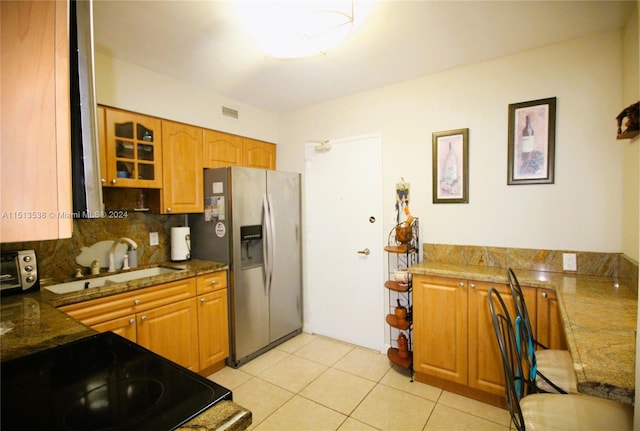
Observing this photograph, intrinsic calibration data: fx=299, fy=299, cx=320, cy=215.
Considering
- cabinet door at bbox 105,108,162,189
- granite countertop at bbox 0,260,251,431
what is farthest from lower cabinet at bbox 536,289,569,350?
cabinet door at bbox 105,108,162,189

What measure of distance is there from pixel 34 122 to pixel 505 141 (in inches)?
107

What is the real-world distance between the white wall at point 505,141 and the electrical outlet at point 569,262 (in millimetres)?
70

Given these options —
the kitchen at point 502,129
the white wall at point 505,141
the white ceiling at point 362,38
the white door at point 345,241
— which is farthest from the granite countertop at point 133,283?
the white wall at point 505,141

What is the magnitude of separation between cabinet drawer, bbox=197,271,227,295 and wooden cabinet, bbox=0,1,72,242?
2.19 meters

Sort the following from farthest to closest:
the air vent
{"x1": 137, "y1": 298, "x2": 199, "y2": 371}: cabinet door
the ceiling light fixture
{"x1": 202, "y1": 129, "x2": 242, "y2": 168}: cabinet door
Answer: the air vent < {"x1": 202, "y1": 129, "x2": 242, "y2": 168}: cabinet door < {"x1": 137, "y1": 298, "x2": 199, "y2": 371}: cabinet door < the ceiling light fixture

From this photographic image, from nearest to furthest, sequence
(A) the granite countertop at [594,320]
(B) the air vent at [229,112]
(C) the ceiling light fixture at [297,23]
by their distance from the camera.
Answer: (A) the granite countertop at [594,320] < (C) the ceiling light fixture at [297,23] < (B) the air vent at [229,112]

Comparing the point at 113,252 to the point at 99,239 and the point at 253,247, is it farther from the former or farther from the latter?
the point at 253,247

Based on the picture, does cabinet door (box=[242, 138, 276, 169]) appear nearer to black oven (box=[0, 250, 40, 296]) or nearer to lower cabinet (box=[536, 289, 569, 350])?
black oven (box=[0, 250, 40, 296])

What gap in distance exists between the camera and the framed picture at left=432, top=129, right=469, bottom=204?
2.52 metres

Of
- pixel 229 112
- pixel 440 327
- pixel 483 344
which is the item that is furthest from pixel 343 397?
pixel 229 112

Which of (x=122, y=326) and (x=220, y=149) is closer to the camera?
(x=122, y=326)

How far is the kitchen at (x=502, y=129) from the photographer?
2016 mm

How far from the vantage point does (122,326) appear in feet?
6.69

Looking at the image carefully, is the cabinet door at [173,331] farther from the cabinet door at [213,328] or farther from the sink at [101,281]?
the sink at [101,281]
